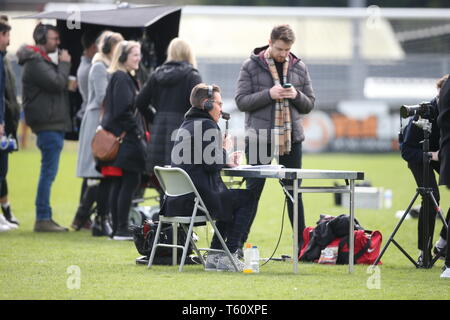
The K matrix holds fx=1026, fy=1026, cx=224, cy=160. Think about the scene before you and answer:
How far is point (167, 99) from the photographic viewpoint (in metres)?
10.7

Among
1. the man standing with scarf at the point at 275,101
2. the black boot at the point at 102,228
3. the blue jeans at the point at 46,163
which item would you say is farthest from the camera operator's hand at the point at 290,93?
the blue jeans at the point at 46,163

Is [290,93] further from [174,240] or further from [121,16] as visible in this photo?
[121,16]

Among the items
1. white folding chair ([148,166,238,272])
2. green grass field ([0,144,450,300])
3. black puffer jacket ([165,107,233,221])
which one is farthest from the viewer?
black puffer jacket ([165,107,233,221])

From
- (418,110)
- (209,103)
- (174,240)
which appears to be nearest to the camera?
(209,103)

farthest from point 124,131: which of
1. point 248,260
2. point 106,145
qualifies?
point 248,260

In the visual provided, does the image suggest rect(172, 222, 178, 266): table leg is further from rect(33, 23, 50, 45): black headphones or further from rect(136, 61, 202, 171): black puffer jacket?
rect(33, 23, 50, 45): black headphones

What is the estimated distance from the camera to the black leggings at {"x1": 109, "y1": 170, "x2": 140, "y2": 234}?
432 inches

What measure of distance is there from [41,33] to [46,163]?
1514 millimetres

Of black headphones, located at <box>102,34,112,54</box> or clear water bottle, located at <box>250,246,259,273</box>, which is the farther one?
black headphones, located at <box>102,34,112,54</box>

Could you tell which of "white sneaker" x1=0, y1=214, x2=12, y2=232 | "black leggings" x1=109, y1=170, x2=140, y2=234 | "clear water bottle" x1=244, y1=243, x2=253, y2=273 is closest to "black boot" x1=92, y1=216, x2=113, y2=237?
"black leggings" x1=109, y1=170, x2=140, y2=234

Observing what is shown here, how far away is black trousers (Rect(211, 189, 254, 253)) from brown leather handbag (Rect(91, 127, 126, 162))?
2620 millimetres

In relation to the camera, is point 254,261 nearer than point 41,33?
Yes

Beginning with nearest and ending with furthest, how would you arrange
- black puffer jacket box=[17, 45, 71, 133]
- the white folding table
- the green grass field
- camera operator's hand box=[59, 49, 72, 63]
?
the green grass field
the white folding table
black puffer jacket box=[17, 45, 71, 133]
camera operator's hand box=[59, 49, 72, 63]
